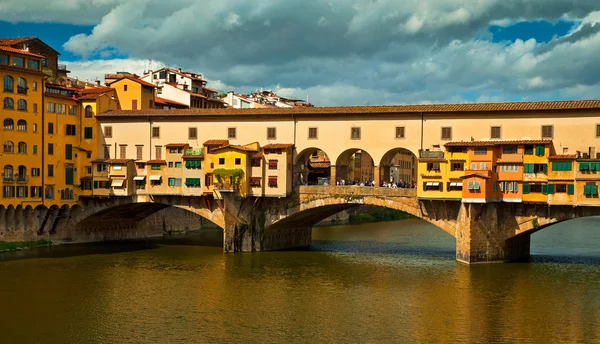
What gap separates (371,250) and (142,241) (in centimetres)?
2111

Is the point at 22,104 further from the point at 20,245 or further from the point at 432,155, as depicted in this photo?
the point at 432,155

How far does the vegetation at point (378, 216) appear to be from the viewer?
9744cm

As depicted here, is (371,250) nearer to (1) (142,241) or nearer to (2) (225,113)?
(2) (225,113)

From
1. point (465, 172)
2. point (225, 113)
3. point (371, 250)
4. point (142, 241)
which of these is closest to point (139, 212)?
point (142, 241)

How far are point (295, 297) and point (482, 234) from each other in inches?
624

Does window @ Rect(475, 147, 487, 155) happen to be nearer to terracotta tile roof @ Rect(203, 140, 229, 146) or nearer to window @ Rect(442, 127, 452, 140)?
window @ Rect(442, 127, 452, 140)

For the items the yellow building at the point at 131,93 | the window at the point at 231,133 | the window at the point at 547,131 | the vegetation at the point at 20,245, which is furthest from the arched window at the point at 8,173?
the window at the point at 547,131

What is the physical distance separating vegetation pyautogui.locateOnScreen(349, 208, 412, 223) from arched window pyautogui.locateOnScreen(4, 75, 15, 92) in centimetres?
5040

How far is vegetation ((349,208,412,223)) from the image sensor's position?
9744cm

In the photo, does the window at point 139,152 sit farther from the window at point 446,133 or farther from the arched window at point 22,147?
the window at point 446,133

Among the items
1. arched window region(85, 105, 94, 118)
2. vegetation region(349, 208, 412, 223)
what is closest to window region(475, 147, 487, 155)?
arched window region(85, 105, 94, 118)

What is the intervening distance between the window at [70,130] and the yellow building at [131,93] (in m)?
5.49

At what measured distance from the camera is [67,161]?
6050cm

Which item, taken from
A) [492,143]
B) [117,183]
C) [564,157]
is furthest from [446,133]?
[117,183]
